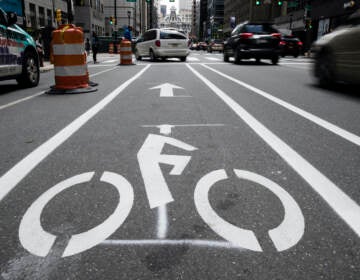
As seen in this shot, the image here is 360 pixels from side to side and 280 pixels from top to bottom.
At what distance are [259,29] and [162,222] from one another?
1573cm

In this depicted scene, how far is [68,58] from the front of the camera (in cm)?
766

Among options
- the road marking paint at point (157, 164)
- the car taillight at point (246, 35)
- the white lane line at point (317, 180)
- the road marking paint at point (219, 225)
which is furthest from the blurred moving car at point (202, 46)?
the road marking paint at point (219, 225)

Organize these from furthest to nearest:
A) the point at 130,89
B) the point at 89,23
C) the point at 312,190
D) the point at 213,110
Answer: the point at 89,23 → the point at 130,89 → the point at 213,110 → the point at 312,190

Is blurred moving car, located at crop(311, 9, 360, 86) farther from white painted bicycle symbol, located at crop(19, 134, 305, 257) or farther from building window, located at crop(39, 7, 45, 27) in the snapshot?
building window, located at crop(39, 7, 45, 27)

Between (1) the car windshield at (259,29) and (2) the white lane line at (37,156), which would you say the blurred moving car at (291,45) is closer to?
(1) the car windshield at (259,29)

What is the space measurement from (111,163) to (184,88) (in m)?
5.47

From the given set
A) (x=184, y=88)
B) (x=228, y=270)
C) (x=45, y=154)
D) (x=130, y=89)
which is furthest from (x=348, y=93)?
(x=228, y=270)

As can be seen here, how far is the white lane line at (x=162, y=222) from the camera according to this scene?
202cm

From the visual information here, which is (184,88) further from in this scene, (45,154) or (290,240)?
(290,240)

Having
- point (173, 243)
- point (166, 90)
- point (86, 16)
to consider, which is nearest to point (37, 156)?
point (173, 243)

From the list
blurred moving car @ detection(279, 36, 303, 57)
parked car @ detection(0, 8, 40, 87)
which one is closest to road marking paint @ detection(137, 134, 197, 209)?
parked car @ detection(0, 8, 40, 87)

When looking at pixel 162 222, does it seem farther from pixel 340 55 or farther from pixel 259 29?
pixel 259 29

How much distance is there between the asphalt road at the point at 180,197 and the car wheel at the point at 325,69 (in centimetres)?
324

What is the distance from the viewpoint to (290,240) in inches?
76.9
